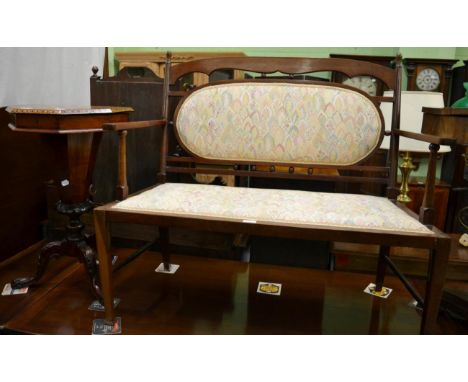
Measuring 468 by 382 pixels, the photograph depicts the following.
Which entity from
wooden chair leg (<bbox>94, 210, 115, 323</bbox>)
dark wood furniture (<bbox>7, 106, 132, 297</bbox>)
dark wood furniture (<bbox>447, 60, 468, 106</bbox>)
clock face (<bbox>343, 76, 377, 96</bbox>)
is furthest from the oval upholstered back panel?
dark wood furniture (<bbox>447, 60, 468, 106</bbox>)

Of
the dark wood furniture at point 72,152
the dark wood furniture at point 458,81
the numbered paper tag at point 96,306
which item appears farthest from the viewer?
the dark wood furniture at point 458,81

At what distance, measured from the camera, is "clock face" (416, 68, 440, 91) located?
371 centimetres

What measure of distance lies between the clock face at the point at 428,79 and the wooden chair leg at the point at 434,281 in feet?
9.43

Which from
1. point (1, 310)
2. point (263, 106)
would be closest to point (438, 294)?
point (263, 106)

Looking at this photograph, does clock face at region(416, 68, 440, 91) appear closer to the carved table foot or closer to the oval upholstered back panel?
the oval upholstered back panel

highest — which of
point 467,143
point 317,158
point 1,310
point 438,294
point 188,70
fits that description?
point 188,70

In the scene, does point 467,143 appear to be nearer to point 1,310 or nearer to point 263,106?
point 263,106

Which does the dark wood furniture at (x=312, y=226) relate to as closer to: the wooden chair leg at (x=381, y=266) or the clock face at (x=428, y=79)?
the wooden chair leg at (x=381, y=266)

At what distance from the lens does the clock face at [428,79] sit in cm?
371

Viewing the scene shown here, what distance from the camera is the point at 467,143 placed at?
180cm

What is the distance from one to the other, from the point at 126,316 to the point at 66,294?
0.41 metres

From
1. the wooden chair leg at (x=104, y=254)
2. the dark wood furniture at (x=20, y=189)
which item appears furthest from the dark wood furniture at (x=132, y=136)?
the wooden chair leg at (x=104, y=254)

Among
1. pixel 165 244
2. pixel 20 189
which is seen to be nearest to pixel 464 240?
pixel 165 244

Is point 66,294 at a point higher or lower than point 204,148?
lower
